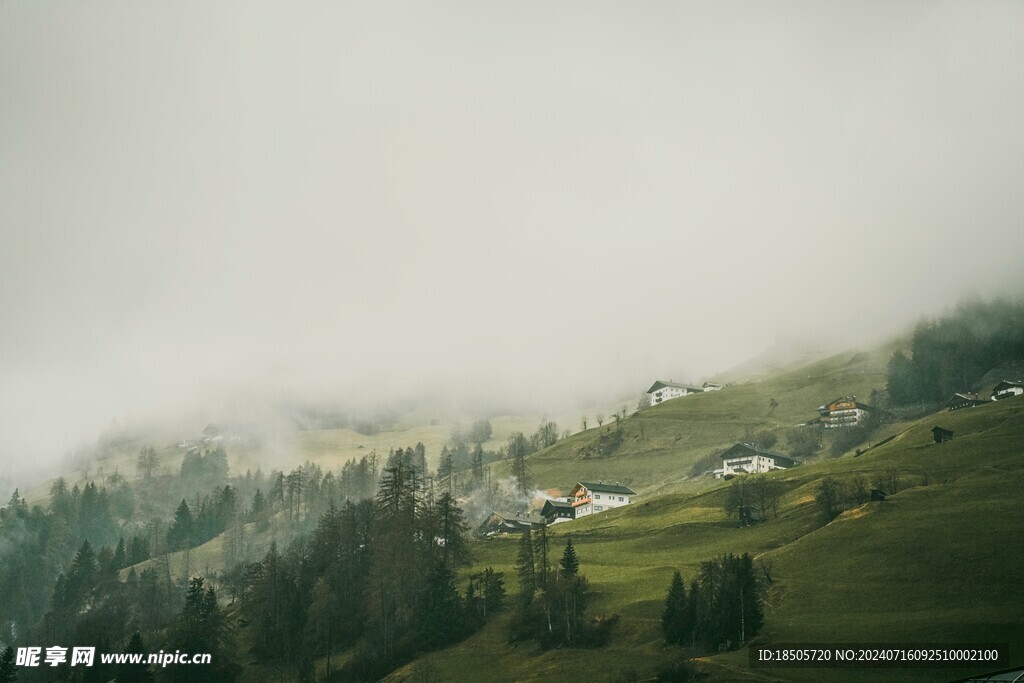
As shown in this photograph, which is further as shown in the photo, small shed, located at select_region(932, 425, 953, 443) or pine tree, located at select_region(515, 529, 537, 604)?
small shed, located at select_region(932, 425, 953, 443)

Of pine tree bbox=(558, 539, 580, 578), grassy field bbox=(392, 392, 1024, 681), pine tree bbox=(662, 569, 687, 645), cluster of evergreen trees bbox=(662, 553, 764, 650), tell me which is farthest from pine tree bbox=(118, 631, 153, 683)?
cluster of evergreen trees bbox=(662, 553, 764, 650)

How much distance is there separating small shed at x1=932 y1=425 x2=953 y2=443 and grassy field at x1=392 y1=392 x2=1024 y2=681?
8.06 feet

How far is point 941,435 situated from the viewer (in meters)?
174

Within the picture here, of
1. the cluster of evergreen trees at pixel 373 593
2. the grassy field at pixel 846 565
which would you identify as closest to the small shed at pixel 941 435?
the grassy field at pixel 846 565

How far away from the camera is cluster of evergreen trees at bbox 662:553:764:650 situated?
377 feet

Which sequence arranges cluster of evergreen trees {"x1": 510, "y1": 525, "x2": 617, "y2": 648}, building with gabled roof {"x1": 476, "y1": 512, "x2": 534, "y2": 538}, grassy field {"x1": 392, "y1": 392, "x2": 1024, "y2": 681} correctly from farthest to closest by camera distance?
building with gabled roof {"x1": 476, "y1": 512, "x2": 534, "y2": 538}
cluster of evergreen trees {"x1": 510, "y1": 525, "x2": 617, "y2": 648}
grassy field {"x1": 392, "y1": 392, "x2": 1024, "y2": 681}

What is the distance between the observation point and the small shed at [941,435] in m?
173

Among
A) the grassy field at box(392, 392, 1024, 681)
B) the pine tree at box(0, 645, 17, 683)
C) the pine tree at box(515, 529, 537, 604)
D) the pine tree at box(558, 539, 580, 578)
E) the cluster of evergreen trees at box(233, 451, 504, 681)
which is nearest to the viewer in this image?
the grassy field at box(392, 392, 1024, 681)

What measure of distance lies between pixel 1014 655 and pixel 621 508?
9976 centimetres

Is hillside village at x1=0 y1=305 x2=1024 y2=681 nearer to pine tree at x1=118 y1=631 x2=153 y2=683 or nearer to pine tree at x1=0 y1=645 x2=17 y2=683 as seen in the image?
pine tree at x1=118 y1=631 x2=153 y2=683

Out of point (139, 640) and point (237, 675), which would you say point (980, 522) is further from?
point (139, 640)

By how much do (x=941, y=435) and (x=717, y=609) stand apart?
3179 inches

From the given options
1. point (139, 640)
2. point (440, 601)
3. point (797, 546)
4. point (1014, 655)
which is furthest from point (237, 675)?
point (1014, 655)

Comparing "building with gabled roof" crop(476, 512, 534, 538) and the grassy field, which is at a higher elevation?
"building with gabled roof" crop(476, 512, 534, 538)
